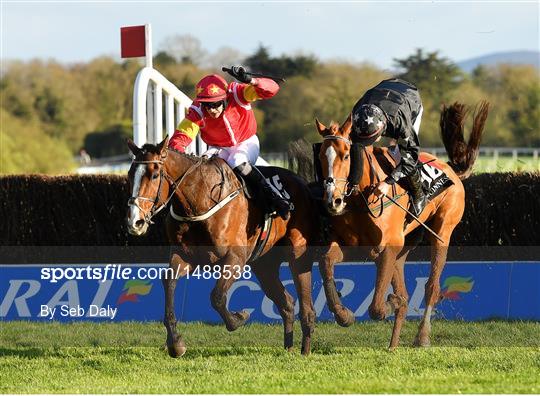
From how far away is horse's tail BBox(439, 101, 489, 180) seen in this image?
10281 mm

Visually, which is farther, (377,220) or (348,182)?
(377,220)

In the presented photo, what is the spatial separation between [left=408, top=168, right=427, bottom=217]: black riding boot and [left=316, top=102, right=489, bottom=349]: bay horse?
9 centimetres

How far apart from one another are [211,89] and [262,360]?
2.15 m

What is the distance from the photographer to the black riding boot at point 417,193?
29.2 feet

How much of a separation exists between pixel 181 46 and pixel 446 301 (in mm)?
46875

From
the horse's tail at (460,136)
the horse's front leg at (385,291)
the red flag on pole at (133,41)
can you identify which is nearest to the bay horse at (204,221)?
the horse's front leg at (385,291)

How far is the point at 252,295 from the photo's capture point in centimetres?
1075

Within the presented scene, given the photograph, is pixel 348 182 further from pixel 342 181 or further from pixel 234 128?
pixel 234 128

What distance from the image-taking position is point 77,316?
11.0m

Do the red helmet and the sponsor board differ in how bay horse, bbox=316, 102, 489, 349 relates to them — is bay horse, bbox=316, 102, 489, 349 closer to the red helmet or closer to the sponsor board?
the red helmet

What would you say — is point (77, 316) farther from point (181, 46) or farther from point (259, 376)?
point (181, 46)

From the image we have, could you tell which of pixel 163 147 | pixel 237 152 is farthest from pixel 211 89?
pixel 163 147

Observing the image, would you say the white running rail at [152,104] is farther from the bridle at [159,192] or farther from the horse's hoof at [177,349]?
the horse's hoof at [177,349]

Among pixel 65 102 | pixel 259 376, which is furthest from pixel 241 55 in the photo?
pixel 259 376
